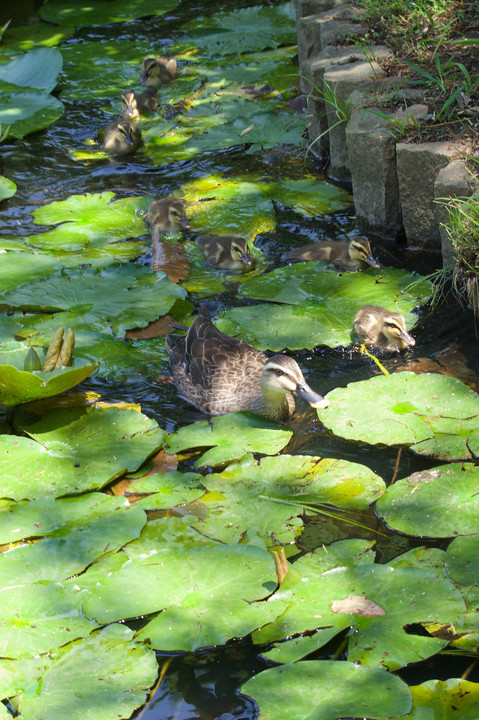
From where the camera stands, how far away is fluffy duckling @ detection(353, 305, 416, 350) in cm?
433

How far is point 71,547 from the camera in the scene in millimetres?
3086

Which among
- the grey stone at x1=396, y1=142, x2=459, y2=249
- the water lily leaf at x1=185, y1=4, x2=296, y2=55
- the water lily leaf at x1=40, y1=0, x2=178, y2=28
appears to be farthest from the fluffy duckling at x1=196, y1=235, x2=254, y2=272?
the water lily leaf at x1=40, y1=0, x2=178, y2=28

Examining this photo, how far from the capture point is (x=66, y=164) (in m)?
7.22

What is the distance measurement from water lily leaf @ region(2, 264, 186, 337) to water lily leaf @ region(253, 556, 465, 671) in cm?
224

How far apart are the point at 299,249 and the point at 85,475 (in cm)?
263

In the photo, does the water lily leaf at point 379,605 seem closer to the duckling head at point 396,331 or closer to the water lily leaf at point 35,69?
the duckling head at point 396,331

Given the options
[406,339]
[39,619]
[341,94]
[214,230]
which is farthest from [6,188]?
[39,619]

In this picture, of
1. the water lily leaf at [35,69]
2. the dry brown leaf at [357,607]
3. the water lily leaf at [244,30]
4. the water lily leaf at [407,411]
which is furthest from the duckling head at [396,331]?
the water lily leaf at [244,30]

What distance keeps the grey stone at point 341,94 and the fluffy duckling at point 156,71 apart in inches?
108

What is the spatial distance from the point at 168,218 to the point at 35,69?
11.8ft

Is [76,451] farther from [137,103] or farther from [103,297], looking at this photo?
[137,103]

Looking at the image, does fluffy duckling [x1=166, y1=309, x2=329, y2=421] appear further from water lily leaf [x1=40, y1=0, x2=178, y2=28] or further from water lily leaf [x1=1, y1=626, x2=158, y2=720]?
water lily leaf [x1=40, y1=0, x2=178, y2=28]

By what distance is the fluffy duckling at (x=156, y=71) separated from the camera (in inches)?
333

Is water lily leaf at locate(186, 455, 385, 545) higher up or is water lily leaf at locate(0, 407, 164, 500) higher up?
water lily leaf at locate(0, 407, 164, 500)
